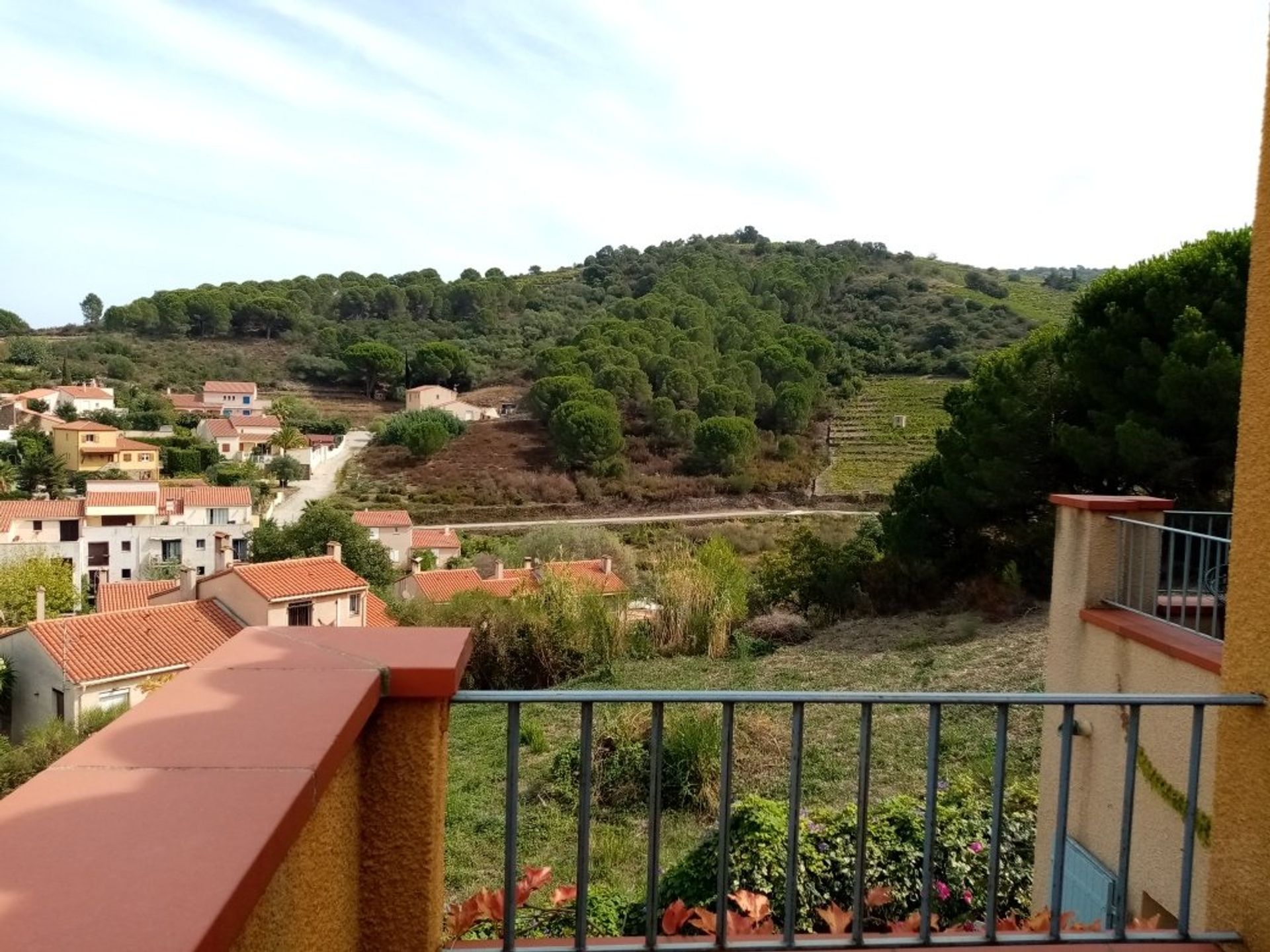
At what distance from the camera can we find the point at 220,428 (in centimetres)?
4334

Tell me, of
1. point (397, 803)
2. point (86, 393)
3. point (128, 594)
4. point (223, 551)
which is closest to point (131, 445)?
point (86, 393)

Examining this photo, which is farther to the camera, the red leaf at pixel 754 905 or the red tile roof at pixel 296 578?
the red tile roof at pixel 296 578

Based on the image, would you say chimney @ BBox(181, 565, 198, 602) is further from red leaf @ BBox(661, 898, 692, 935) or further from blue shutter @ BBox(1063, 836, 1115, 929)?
red leaf @ BBox(661, 898, 692, 935)

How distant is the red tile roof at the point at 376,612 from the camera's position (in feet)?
55.4

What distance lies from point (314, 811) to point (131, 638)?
17.8m

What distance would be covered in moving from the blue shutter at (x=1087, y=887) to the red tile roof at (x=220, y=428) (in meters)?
44.9

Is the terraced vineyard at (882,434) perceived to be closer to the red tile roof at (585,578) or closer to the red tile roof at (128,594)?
the red tile roof at (585,578)

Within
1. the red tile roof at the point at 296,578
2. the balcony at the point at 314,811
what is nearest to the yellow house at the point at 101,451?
the red tile roof at the point at 296,578

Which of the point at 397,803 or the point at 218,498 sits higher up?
the point at 397,803

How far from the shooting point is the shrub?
4.56 meters

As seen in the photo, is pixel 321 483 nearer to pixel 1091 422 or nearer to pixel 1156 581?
pixel 1091 422

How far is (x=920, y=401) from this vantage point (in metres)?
40.7

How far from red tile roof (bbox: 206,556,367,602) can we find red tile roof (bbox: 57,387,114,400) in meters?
32.9

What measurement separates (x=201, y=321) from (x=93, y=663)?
5840 centimetres
